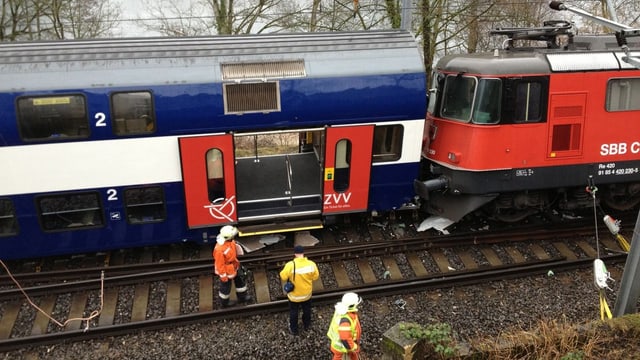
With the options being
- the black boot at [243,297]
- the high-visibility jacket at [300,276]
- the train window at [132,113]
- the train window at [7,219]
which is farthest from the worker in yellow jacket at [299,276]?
the train window at [7,219]

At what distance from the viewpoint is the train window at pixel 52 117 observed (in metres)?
7.83

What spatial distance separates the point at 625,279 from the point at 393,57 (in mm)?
5110

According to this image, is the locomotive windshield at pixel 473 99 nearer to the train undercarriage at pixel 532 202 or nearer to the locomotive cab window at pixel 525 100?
the locomotive cab window at pixel 525 100

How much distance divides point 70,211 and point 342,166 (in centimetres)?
480

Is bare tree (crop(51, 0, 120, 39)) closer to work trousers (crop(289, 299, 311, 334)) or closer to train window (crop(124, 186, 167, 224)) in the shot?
train window (crop(124, 186, 167, 224))

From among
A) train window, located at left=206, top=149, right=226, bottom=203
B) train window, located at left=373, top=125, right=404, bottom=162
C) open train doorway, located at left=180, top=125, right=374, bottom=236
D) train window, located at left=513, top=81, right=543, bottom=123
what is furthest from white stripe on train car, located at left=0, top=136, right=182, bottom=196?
train window, located at left=513, top=81, right=543, bottom=123

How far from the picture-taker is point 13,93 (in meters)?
7.72

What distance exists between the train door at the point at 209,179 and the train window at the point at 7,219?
2.77 meters

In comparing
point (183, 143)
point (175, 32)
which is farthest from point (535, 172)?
point (175, 32)

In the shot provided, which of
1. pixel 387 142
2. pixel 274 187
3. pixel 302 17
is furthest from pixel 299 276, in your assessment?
pixel 302 17

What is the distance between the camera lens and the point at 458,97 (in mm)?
9500

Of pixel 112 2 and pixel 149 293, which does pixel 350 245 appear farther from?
pixel 112 2

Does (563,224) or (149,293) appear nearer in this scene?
(149,293)

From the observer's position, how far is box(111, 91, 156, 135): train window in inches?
319
